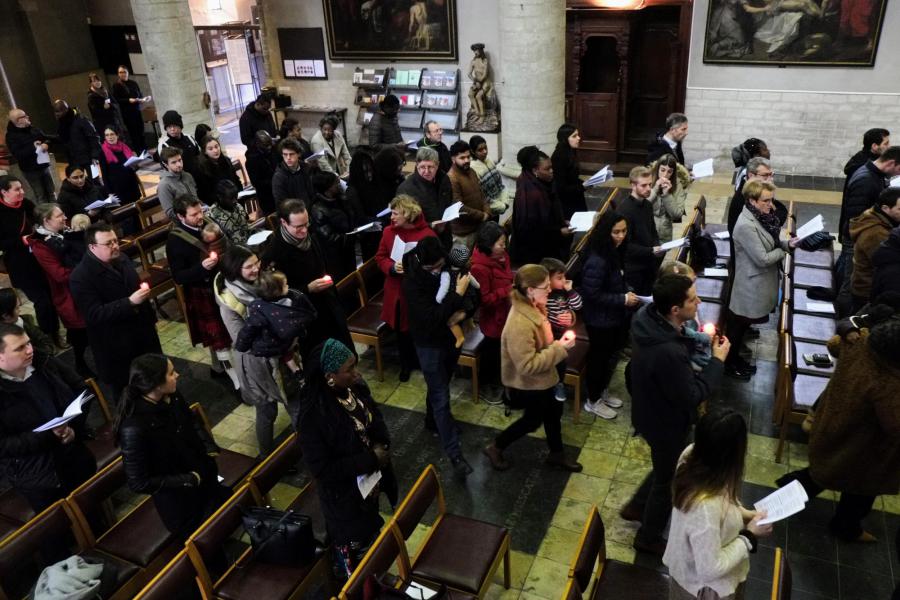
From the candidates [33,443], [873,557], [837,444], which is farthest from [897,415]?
[33,443]

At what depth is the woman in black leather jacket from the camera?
3.45 metres

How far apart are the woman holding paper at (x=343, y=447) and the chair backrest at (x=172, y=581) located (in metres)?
0.72

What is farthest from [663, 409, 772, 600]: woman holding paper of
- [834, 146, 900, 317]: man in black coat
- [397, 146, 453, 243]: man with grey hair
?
[397, 146, 453, 243]: man with grey hair

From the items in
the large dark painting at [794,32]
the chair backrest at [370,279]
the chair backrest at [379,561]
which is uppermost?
the large dark painting at [794,32]

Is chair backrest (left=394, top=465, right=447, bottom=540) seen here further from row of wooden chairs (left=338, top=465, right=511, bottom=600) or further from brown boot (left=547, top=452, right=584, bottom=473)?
brown boot (left=547, top=452, right=584, bottom=473)

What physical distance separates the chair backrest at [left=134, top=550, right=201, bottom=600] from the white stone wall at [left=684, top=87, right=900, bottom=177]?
10.2 metres

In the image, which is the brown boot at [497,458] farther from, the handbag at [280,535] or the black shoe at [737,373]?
the black shoe at [737,373]

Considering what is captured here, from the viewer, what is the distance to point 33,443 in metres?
3.83

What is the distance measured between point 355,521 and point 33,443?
1.87m

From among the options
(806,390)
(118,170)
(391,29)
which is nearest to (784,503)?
(806,390)

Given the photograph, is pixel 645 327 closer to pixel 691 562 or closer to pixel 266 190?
pixel 691 562

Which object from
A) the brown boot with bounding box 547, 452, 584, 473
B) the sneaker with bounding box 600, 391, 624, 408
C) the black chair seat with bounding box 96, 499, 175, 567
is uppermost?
the black chair seat with bounding box 96, 499, 175, 567

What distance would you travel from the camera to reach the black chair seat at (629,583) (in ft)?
10.9

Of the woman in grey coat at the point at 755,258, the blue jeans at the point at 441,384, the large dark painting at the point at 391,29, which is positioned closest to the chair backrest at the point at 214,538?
the blue jeans at the point at 441,384
